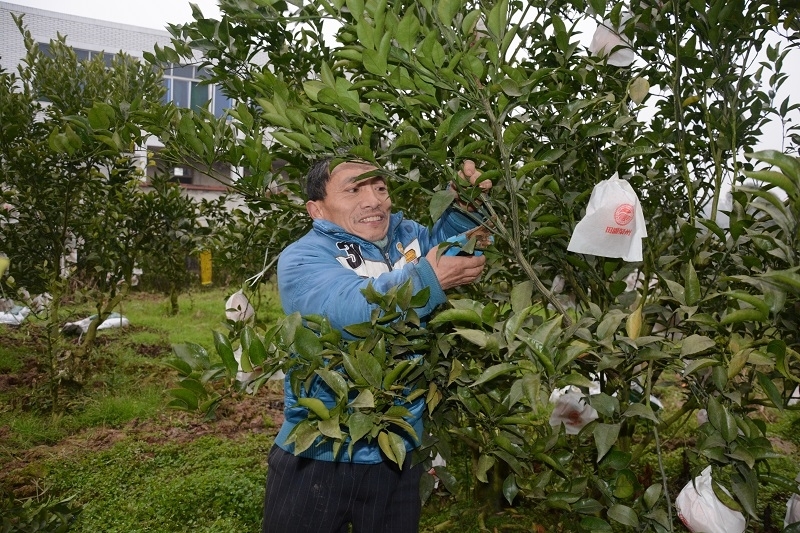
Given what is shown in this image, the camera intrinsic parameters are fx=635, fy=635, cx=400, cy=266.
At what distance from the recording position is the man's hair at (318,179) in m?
1.57

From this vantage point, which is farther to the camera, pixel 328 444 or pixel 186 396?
pixel 328 444

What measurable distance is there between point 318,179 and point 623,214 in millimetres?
738

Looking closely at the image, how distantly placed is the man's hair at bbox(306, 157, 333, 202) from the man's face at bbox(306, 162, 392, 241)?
0.6 inches

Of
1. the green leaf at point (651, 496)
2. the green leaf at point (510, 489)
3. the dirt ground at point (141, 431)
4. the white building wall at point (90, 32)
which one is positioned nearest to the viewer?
the green leaf at point (651, 496)

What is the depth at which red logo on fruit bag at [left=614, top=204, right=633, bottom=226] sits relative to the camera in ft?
4.08

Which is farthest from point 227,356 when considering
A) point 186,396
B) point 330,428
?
point 330,428

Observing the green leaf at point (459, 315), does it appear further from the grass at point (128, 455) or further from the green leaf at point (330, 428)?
the grass at point (128, 455)

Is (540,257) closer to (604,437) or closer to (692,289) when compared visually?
(692,289)

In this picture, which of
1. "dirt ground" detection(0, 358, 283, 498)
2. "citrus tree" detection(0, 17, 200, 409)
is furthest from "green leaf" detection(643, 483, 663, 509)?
"citrus tree" detection(0, 17, 200, 409)

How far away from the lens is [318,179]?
1.59 metres

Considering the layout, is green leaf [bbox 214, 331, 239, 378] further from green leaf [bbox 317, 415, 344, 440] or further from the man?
the man

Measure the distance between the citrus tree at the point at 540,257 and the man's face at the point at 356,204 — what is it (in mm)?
105

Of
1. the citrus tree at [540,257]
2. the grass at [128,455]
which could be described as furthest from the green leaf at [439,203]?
the grass at [128,455]

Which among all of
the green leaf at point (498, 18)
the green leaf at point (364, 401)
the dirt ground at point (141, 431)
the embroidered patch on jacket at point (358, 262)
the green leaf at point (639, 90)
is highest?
the green leaf at point (498, 18)
